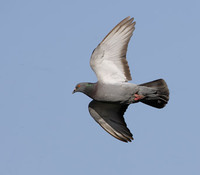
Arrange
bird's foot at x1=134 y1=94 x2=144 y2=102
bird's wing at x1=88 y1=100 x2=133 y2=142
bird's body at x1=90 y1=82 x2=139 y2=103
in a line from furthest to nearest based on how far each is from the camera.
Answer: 1. bird's wing at x1=88 y1=100 x2=133 y2=142
2. bird's foot at x1=134 y1=94 x2=144 y2=102
3. bird's body at x1=90 y1=82 x2=139 y2=103

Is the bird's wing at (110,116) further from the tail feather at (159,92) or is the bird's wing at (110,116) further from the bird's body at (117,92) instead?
the tail feather at (159,92)

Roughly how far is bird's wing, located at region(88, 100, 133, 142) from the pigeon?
0.28 meters

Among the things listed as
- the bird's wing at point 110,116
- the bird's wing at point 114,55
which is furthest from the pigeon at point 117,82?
the bird's wing at point 110,116

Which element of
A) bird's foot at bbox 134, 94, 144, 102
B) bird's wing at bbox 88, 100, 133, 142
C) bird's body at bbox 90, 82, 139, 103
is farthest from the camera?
bird's wing at bbox 88, 100, 133, 142

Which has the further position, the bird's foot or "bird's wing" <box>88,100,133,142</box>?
"bird's wing" <box>88,100,133,142</box>

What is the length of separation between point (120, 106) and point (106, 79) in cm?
170

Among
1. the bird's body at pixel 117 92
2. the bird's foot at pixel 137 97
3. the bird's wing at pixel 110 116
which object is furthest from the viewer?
the bird's wing at pixel 110 116

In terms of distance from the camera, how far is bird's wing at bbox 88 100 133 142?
18.0 metres

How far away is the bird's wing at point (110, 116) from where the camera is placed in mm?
17969

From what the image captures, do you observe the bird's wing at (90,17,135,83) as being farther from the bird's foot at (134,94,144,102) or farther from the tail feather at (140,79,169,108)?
the tail feather at (140,79,169,108)

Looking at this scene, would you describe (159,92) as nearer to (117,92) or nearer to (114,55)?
(117,92)

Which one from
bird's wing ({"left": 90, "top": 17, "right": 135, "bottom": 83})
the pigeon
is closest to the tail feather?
the pigeon

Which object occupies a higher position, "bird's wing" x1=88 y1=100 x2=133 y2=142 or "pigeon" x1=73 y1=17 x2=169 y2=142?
"pigeon" x1=73 y1=17 x2=169 y2=142

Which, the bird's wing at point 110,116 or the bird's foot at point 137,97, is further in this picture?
the bird's wing at point 110,116
